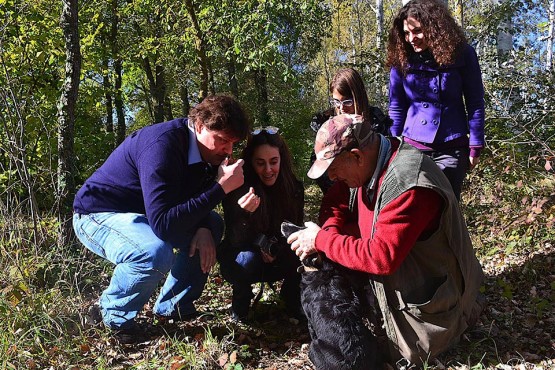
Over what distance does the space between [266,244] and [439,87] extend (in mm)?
1541

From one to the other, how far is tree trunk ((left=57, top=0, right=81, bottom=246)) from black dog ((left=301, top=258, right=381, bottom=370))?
2.45 m

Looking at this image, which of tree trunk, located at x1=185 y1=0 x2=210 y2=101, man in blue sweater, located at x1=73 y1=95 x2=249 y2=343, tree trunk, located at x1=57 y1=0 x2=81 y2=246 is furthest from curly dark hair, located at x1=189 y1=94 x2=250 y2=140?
tree trunk, located at x1=185 y1=0 x2=210 y2=101

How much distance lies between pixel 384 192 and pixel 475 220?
3402mm

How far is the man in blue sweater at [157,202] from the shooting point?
260 centimetres

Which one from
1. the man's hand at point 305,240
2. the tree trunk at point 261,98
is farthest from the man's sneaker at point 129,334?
the tree trunk at point 261,98

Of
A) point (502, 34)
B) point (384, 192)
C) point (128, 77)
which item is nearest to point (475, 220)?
point (384, 192)

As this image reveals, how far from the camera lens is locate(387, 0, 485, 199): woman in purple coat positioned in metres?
3.04

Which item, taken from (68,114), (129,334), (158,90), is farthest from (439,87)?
(158,90)

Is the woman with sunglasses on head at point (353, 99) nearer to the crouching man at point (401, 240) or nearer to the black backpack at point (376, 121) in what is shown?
the black backpack at point (376, 121)

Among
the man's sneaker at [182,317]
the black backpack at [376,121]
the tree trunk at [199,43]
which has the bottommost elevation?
the man's sneaker at [182,317]

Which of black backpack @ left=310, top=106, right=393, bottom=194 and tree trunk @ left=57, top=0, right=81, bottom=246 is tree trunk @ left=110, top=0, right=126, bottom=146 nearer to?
tree trunk @ left=57, top=0, right=81, bottom=246

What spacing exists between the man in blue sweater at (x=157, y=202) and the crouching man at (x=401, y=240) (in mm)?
652

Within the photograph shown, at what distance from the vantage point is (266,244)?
2936 mm

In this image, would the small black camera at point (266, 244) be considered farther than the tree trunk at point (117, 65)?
No
